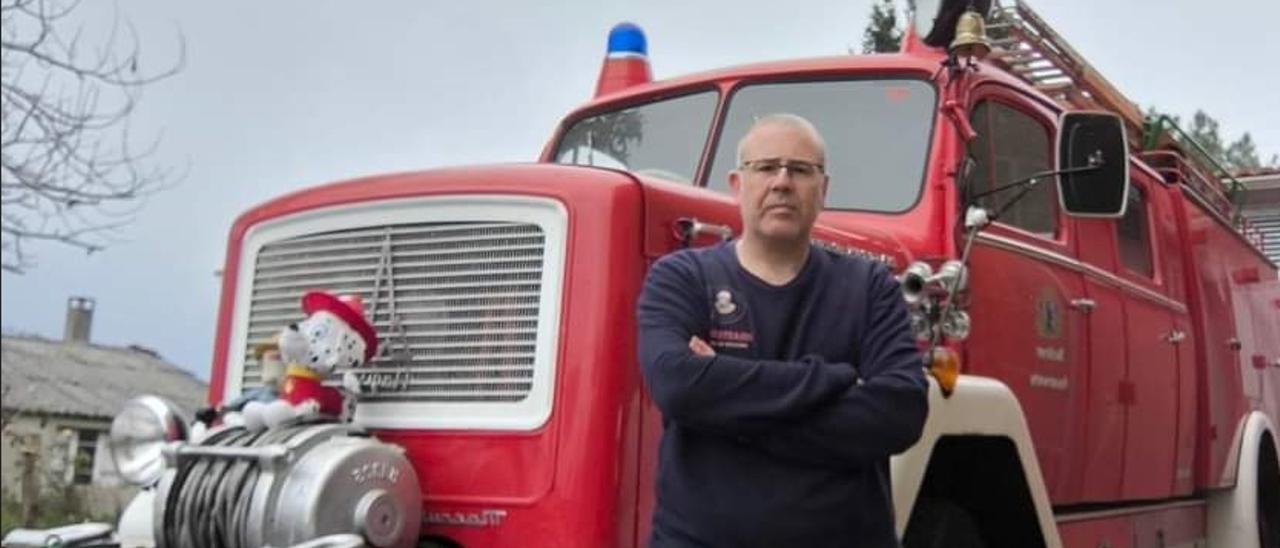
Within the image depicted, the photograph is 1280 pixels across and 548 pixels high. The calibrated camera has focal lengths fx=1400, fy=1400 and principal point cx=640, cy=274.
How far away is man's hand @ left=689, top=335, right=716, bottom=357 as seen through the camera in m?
2.47

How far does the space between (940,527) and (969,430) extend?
29 centimetres

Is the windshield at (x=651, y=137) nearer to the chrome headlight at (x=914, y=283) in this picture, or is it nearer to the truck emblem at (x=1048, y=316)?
the chrome headlight at (x=914, y=283)

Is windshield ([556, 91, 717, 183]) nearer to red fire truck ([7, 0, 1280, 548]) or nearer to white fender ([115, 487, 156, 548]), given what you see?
red fire truck ([7, 0, 1280, 548])

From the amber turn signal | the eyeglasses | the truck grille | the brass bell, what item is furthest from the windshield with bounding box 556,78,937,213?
the eyeglasses

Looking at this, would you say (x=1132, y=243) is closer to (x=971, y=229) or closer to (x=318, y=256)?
(x=971, y=229)

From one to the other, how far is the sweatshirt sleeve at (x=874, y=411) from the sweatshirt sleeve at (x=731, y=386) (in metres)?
0.03

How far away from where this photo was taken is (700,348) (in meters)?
2.48

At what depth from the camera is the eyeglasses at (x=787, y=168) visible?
101 inches

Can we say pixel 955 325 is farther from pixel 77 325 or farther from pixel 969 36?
pixel 77 325

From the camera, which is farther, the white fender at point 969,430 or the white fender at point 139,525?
the white fender at point 139,525

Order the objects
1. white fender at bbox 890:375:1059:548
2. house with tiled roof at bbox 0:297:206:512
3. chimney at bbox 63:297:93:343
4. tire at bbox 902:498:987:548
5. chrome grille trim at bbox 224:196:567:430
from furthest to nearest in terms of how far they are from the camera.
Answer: chimney at bbox 63:297:93:343
house with tiled roof at bbox 0:297:206:512
tire at bbox 902:498:987:548
white fender at bbox 890:375:1059:548
chrome grille trim at bbox 224:196:567:430

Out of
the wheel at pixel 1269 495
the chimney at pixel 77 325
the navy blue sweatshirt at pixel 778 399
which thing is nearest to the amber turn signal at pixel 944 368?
the navy blue sweatshirt at pixel 778 399

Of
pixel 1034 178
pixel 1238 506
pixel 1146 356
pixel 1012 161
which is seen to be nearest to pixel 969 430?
pixel 1034 178

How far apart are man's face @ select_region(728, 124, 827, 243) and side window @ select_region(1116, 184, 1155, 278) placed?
339 cm
